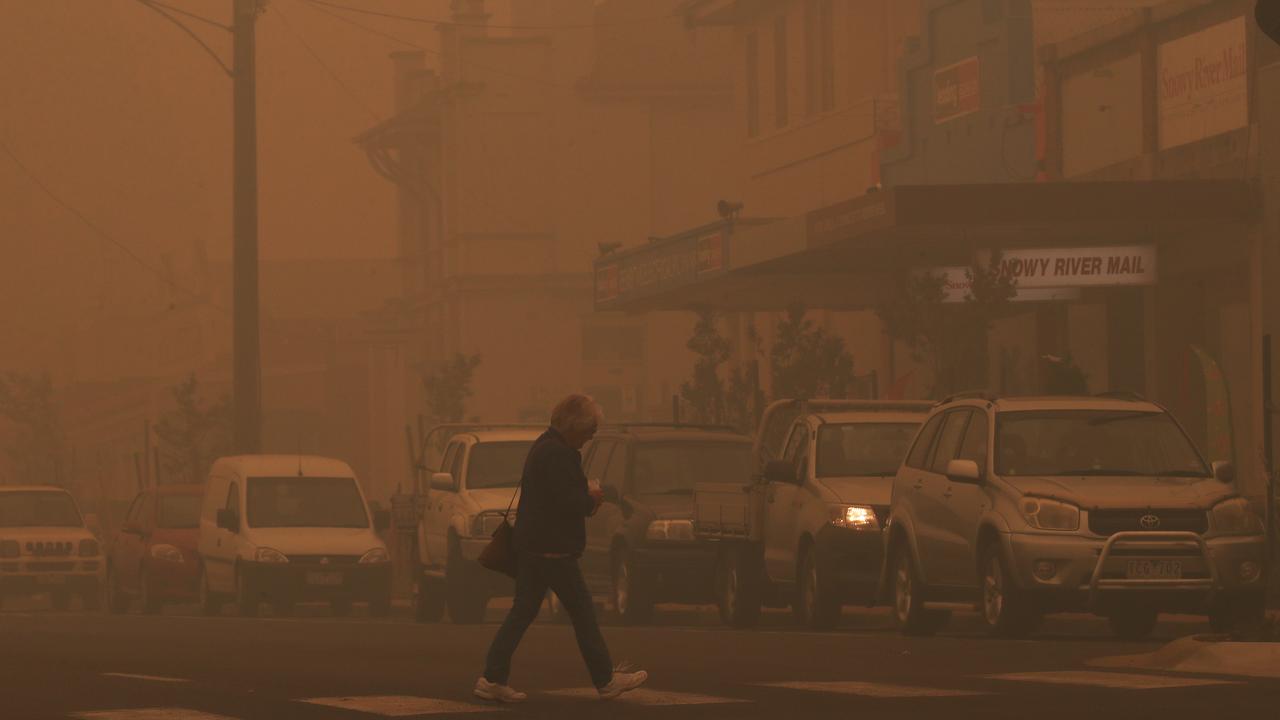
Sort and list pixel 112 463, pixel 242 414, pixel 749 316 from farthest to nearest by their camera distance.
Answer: pixel 112 463
pixel 749 316
pixel 242 414

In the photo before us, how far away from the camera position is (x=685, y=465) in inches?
1030

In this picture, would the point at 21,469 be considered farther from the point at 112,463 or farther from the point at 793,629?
the point at 793,629

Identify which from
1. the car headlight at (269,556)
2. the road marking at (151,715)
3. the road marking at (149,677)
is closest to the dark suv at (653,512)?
the car headlight at (269,556)

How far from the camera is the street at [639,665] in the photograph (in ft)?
44.2

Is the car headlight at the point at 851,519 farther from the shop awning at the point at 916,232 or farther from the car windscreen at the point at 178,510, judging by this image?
the car windscreen at the point at 178,510

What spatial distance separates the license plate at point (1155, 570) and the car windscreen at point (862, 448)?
15.2 feet

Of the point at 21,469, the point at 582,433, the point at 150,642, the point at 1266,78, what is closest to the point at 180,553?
the point at 150,642

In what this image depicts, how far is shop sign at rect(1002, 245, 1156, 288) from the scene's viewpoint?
34094mm

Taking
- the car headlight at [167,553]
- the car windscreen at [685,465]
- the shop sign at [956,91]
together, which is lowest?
the car headlight at [167,553]

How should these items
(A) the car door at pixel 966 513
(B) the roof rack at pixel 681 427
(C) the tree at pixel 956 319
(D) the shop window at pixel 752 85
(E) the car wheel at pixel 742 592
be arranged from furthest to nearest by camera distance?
(D) the shop window at pixel 752 85
(C) the tree at pixel 956 319
(B) the roof rack at pixel 681 427
(E) the car wheel at pixel 742 592
(A) the car door at pixel 966 513

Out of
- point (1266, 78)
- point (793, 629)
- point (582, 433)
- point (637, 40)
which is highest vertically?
point (637, 40)

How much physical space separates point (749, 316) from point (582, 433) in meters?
39.0

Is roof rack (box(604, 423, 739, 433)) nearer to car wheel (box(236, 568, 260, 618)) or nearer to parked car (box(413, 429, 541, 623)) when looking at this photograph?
parked car (box(413, 429, 541, 623))

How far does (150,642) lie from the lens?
2183cm
